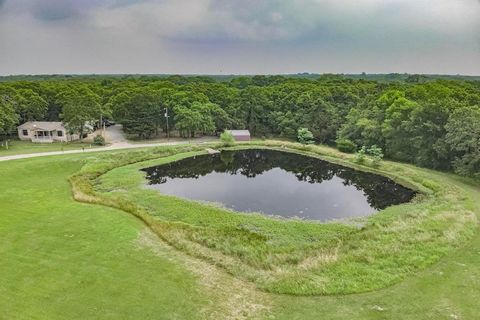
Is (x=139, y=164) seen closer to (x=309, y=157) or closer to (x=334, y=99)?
(x=309, y=157)

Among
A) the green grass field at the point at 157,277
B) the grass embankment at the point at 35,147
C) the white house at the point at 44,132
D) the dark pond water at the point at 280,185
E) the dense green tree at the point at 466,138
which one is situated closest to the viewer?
the green grass field at the point at 157,277

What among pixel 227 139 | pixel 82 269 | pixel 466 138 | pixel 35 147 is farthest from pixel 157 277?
pixel 35 147

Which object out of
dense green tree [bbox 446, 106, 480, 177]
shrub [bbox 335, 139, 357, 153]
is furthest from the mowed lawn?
shrub [bbox 335, 139, 357, 153]

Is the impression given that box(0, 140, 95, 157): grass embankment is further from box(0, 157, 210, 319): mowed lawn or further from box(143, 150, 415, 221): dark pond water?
box(0, 157, 210, 319): mowed lawn

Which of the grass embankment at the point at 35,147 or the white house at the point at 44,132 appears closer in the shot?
the grass embankment at the point at 35,147

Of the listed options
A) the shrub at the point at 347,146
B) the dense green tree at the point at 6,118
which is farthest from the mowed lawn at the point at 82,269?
the shrub at the point at 347,146

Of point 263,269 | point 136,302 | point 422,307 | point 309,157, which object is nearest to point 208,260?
point 263,269

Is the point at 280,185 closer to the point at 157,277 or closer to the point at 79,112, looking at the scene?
the point at 157,277

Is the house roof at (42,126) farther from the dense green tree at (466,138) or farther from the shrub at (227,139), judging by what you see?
the dense green tree at (466,138)
